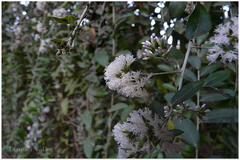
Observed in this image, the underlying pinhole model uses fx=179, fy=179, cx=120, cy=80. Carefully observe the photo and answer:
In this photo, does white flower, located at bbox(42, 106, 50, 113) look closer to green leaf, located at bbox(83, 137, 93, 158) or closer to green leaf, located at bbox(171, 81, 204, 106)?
green leaf, located at bbox(83, 137, 93, 158)

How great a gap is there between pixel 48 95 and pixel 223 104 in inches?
39.4

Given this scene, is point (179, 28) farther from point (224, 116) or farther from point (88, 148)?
point (88, 148)

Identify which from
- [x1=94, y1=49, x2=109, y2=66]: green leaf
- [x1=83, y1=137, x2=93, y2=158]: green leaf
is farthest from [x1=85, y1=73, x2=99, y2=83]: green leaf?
[x1=83, y1=137, x2=93, y2=158]: green leaf

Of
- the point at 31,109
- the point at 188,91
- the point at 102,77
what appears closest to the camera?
the point at 188,91

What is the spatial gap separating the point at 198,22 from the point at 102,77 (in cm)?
57

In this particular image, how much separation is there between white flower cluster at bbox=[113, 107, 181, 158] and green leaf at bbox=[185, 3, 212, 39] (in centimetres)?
20

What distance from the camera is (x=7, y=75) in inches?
52.2

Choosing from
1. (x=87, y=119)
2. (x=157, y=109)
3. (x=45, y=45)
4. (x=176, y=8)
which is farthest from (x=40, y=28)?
(x=157, y=109)

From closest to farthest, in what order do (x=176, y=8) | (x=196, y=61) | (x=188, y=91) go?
(x=188, y=91), (x=176, y=8), (x=196, y=61)

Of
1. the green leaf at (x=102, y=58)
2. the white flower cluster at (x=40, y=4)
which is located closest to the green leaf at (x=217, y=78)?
the green leaf at (x=102, y=58)

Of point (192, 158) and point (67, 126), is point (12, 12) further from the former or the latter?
point (192, 158)

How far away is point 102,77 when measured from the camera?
0.89m

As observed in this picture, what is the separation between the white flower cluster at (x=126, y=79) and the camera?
15.4 inches

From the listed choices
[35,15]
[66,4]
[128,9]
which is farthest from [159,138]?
[35,15]
